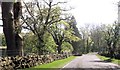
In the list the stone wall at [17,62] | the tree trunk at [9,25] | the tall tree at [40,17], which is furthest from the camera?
the tall tree at [40,17]

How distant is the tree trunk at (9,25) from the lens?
3016 cm

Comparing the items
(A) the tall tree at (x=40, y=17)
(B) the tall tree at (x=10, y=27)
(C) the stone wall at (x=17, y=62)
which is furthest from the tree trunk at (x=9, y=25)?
(A) the tall tree at (x=40, y=17)

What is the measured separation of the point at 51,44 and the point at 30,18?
18.2 metres

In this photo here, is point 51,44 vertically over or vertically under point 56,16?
under

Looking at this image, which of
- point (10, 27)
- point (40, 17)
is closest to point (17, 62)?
point (10, 27)

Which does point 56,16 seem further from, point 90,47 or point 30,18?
point 90,47

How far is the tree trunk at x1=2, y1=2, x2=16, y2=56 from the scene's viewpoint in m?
30.2

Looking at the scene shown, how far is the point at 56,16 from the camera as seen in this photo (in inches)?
2267

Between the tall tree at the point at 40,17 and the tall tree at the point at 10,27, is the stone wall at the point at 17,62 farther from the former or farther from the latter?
the tall tree at the point at 40,17

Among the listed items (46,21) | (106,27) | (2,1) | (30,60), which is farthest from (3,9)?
(106,27)

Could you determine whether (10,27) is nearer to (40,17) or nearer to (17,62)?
(17,62)

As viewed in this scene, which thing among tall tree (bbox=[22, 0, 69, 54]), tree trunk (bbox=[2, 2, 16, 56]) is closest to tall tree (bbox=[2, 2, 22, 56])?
tree trunk (bbox=[2, 2, 16, 56])

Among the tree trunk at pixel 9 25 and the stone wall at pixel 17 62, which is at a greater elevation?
the tree trunk at pixel 9 25

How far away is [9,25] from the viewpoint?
31.0 m
